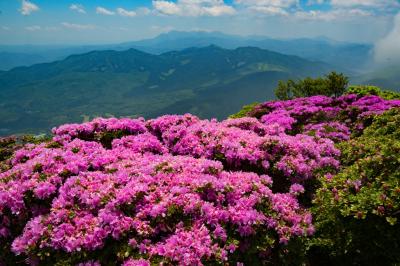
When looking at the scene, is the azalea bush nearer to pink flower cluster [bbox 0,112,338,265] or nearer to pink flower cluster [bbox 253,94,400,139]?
pink flower cluster [bbox 0,112,338,265]

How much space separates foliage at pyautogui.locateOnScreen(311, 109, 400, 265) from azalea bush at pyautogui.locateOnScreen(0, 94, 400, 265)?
0.49m

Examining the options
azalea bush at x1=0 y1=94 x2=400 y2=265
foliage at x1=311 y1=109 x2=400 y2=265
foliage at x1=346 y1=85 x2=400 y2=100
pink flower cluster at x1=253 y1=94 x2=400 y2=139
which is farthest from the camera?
foliage at x1=346 y1=85 x2=400 y2=100

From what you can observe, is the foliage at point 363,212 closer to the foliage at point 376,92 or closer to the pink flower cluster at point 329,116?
the pink flower cluster at point 329,116

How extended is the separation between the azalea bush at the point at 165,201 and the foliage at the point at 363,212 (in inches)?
19.3

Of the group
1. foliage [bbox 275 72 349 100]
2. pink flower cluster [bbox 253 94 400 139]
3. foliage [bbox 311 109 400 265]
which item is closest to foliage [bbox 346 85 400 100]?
foliage [bbox 275 72 349 100]

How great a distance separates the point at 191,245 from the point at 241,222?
1.35m

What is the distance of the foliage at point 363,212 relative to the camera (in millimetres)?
7320

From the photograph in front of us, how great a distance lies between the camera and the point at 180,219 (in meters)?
7.34

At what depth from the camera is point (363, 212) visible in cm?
727

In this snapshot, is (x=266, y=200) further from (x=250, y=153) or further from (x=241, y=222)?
(x=250, y=153)

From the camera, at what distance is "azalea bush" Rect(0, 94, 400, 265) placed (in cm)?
692

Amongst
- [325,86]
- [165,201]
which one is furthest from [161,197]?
[325,86]

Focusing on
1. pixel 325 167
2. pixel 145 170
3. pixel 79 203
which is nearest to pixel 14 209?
pixel 79 203

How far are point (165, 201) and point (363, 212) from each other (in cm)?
435
